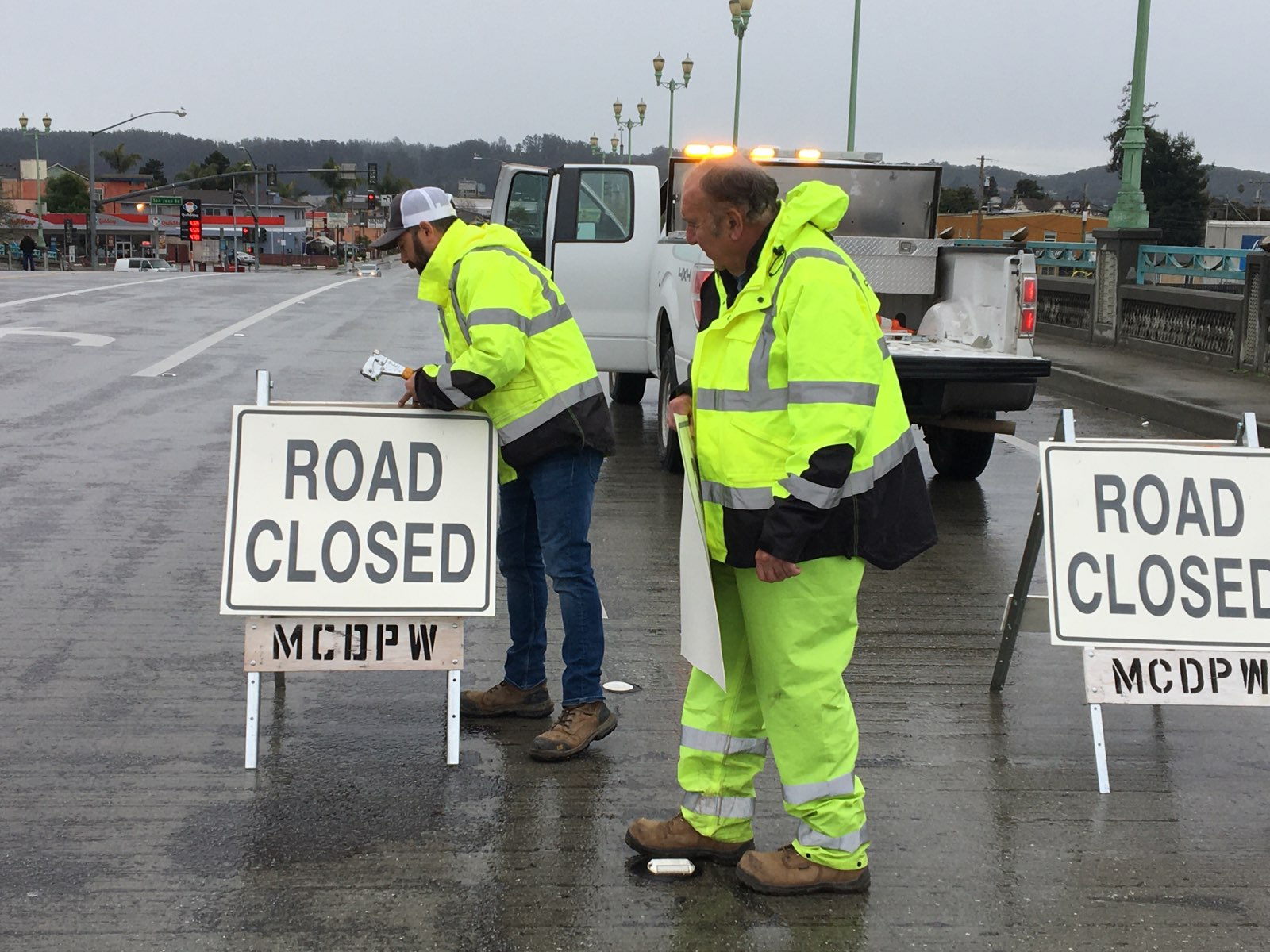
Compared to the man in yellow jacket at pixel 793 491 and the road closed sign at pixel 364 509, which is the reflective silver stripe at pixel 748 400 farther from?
the road closed sign at pixel 364 509

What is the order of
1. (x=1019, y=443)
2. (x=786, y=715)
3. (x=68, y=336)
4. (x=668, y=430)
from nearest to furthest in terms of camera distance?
(x=786, y=715) < (x=668, y=430) < (x=1019, y=443) < (x=68, y=336)

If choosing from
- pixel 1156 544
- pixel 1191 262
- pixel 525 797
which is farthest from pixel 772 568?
pixel 1191 262

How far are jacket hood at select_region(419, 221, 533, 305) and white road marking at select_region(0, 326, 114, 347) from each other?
43.3 ft

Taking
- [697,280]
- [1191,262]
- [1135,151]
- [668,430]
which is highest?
[1135,151]

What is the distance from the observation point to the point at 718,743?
3998mm

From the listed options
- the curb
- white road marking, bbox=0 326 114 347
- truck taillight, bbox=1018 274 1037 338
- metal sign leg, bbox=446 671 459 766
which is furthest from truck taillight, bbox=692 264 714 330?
white road marking, bbox=0 326 114 347

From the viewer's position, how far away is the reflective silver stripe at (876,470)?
3703mm

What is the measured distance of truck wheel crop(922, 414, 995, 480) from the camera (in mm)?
10422

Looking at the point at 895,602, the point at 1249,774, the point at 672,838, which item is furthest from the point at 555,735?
the point at 895,602

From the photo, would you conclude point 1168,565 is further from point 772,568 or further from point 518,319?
point 518,319

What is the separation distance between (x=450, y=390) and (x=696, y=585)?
3.85 feet

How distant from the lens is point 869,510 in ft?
12.2

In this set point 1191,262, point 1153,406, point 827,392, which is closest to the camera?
point 827,392

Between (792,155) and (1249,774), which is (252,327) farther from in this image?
(1249,774)
